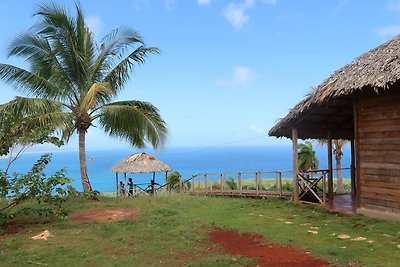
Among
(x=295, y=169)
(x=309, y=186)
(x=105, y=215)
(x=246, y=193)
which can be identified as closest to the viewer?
(x=105, y=215)

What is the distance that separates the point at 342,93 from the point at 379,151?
1.59 meters

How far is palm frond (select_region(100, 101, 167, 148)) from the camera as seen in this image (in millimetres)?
12695

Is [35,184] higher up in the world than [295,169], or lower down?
lower down

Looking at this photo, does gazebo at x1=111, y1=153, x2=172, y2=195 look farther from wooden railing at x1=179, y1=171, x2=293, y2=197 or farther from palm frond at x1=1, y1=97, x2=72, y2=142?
palm frond at x1=1, y1=97, x2=72, y2=142

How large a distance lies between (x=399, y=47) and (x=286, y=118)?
12.7 ft

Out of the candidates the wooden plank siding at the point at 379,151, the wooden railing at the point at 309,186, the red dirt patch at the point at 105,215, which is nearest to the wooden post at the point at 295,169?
the wooden railing at the point at 309,186

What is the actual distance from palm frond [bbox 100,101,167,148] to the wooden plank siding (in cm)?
650

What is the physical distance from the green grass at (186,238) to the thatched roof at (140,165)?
7327 millimetres

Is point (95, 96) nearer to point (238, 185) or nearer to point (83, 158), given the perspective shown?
point (83, 158)

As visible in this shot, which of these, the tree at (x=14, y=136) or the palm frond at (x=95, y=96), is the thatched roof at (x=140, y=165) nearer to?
the palm frond at (x=95, y=96)

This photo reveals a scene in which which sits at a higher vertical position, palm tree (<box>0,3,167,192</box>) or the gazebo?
palm tree (<box>0,3,167,192</box>)

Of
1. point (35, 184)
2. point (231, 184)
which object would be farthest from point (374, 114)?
point (231, 184)

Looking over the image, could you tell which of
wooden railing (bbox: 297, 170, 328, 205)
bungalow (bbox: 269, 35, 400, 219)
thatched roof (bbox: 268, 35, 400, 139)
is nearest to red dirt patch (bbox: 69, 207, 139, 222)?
wooden railing (bbox: 297, 170, 328, 205)

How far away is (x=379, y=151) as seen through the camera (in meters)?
Result: 8.80
